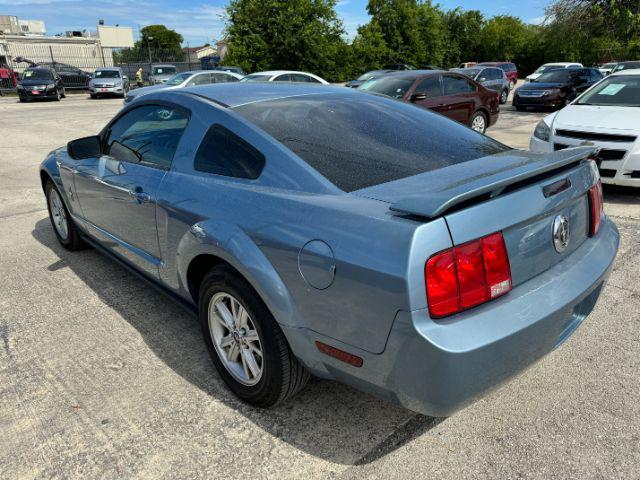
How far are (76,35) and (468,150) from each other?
239 ft

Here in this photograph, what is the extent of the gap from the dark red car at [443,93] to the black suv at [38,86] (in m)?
19.2

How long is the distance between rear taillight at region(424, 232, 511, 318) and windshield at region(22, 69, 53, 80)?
2765cm

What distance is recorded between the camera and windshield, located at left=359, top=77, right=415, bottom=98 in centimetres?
1030

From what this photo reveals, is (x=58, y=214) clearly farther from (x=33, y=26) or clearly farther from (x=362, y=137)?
(x=33, y=26)

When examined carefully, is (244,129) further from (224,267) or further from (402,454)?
(402,454)

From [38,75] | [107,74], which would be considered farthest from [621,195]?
[107,74]

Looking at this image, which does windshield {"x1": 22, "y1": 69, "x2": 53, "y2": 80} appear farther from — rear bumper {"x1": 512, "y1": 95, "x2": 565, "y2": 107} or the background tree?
rear bumper {"x1": 512, "y1": 95, "x2": 565, "y2": 107}

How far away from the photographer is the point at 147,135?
11.0 feet

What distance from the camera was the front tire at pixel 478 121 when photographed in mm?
11234

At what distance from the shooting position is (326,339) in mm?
2080

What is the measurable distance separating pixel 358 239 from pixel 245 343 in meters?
0.95

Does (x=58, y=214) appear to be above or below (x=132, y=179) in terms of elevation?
below

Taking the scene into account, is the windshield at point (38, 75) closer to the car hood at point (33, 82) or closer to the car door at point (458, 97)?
the car hood at point (33, 82)

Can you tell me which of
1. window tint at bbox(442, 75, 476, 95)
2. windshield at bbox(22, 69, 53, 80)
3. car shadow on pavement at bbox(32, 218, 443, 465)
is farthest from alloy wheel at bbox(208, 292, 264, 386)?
windshield at bbox(22, 69, 53, 80)
